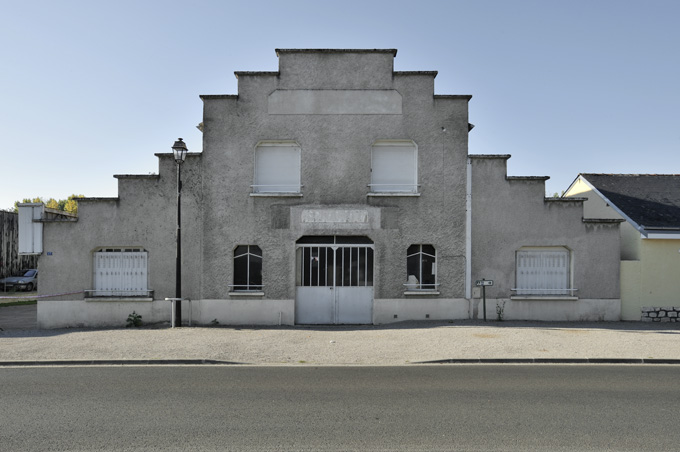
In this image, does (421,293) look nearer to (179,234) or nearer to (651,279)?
(651,279)

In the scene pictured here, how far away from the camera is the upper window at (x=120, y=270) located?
1459 cm

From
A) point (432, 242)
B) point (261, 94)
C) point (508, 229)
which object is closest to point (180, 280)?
point (261, 94)

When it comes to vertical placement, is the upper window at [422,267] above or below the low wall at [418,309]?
above

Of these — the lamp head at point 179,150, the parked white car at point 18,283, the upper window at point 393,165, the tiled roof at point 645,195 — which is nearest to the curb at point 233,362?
the lamp head at point 179,150

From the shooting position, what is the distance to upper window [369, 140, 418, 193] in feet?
48.3

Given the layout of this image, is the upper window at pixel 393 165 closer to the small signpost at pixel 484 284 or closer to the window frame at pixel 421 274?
the window frame at pixel 421 274

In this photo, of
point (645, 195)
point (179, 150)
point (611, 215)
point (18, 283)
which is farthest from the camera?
point (18, 283)

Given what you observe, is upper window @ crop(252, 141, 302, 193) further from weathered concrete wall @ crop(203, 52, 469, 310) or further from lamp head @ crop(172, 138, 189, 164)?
lamp head @ crop(172, 138, 189, 164)

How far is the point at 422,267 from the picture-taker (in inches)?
582

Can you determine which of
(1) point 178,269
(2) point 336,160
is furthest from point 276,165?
(1) point 178,269

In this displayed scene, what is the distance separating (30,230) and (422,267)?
11291 mm

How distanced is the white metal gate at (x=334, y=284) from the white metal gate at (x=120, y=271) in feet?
15.0

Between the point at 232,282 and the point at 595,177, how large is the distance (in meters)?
13.1

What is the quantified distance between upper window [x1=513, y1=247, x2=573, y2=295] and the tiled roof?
2.64 m
